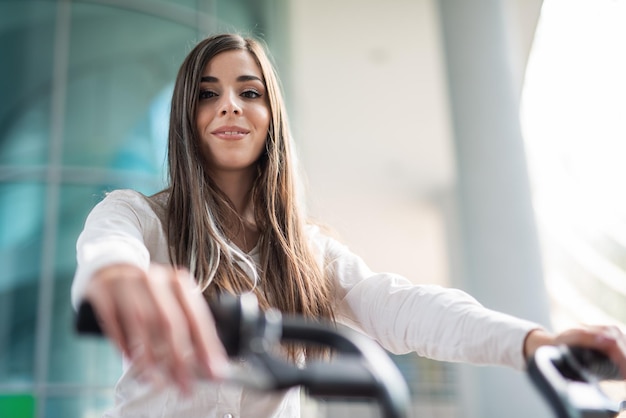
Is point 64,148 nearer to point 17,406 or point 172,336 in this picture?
point 17,406

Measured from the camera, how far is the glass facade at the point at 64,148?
560 cm

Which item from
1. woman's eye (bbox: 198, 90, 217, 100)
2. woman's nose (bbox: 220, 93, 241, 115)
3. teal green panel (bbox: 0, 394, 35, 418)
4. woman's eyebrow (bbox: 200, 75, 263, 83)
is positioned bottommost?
teal green panel (bbox: 0, 394, 35, 418)

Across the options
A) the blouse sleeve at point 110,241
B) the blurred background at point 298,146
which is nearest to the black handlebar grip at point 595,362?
the blouse sleeve at point 110,241

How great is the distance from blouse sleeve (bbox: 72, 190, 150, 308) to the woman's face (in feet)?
1.00

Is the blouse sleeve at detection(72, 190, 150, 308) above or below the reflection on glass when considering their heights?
below

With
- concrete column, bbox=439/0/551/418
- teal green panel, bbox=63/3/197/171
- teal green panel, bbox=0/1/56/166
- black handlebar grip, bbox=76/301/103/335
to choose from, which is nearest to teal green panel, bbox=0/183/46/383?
teal green panel, bbox=0/1/56/166

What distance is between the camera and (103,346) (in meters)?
5.73

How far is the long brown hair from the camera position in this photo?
155 cm

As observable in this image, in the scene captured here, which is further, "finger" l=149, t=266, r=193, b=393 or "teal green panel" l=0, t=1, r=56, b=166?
"teal green panel" l=0, t=1, r=56, b=166

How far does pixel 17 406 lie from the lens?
5.44 meters

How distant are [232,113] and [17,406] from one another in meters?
4.78

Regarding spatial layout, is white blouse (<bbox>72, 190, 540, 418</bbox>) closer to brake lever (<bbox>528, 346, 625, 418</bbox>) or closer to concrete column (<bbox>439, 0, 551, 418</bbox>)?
brake lever (<bbox>528, 346, 625, 418</bbox>)

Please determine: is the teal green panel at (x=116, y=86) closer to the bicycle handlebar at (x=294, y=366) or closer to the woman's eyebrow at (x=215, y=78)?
the woman's eyebrow at (x=215, y=78)

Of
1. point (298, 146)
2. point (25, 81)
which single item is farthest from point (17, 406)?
point (298, 146)
